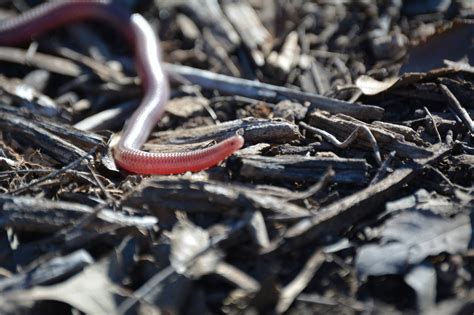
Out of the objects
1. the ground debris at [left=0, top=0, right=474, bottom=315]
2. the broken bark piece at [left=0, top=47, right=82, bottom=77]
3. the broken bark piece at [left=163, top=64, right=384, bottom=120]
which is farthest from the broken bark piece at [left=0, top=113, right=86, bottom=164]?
the broken bark piece at [left=163, top=64, right=384, bottom=120]

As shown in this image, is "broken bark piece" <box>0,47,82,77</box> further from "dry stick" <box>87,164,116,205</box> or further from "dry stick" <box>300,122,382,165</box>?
"dry stick" <box>300,122,382,165</box>

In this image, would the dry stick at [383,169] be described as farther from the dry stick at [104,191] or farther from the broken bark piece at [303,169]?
the dry stick at [104,191]

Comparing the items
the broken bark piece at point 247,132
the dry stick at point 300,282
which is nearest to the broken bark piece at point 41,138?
the broken bark piece at point 247,132

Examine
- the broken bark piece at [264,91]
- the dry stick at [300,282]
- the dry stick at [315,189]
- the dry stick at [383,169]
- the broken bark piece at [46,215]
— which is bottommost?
the broken bark piece at [264,91]

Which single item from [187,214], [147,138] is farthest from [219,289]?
[147,138]

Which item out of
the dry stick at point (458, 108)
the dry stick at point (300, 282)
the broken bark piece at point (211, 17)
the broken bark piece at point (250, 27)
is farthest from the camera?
the broken bark piece at point (211, 17)

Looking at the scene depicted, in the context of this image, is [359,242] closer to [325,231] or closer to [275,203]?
[325,231]

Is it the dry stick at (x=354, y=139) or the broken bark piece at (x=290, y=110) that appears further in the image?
the broken bark piece at (x=290, y=110)
